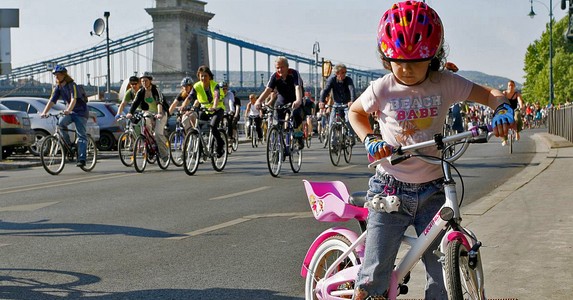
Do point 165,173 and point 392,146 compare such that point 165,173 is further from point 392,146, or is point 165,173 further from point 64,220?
point 392,146

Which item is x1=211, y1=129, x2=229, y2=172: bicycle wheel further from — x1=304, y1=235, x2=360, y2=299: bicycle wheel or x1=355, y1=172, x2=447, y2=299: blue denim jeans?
x1=355, y1=172, x2=447, y2=299: blue denim jeans

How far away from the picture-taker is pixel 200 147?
16047 mm

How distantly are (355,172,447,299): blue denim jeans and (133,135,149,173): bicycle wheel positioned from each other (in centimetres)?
1277

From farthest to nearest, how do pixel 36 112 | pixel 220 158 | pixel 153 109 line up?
1. pixel 36 112
2. pixel 153 109
3. pixel 220 158

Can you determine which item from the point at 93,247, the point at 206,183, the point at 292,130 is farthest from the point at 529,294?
the point at 292,130

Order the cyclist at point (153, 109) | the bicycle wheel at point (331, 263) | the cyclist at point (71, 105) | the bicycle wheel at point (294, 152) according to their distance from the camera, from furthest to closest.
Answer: the cyclist at point (153, 109) → the cyclist at point (71, 105) → the bicycle wheel at point (294, 152) → the bicycle wheel at point (331, 263)

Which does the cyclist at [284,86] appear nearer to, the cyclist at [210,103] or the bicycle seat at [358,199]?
the cyclist at [210,103]

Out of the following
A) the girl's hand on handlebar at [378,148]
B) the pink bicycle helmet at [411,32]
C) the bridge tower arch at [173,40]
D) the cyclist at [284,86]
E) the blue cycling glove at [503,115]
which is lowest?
the girl's hand on handlebar at [378,148]

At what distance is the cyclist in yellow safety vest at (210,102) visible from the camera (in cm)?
1631

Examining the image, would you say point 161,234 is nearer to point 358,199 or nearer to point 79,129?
point 358,199

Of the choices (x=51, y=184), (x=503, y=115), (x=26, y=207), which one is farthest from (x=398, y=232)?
(x=51, y=184)

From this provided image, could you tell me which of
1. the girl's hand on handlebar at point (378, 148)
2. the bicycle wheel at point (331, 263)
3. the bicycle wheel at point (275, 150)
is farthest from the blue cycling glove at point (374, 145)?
the bicycle wheel at point (275, 150)

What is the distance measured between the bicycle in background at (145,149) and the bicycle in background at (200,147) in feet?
3.77

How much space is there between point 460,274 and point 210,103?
13.1 meters
